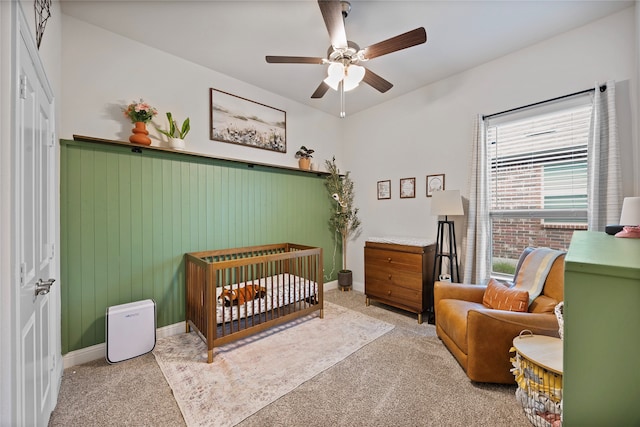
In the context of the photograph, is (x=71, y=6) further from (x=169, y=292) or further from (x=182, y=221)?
(x=169, y=292)

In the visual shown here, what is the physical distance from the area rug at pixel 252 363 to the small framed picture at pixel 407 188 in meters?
1.73

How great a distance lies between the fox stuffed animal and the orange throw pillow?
2.05m

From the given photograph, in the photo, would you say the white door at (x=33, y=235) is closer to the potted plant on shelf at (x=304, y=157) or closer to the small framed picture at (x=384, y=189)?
the potted plant on shelf at (x=304, y=157)

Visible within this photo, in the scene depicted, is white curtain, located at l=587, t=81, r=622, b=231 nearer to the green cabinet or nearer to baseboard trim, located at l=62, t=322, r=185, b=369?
the green cabinet

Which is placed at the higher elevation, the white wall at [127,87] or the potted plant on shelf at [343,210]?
the white wall at [127,87]

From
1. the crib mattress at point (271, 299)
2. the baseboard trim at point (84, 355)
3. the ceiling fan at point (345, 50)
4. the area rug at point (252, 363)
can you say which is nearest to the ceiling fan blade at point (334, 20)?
the ceiling fan at point (345, 50)

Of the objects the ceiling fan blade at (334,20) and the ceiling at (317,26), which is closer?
the ceiling fan blade at (334,20)

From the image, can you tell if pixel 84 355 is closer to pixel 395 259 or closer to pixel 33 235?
pixel 33 235

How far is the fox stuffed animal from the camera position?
2.34 meters

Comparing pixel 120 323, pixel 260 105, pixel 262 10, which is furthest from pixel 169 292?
pixel 262 10

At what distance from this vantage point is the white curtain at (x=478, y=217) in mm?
2746

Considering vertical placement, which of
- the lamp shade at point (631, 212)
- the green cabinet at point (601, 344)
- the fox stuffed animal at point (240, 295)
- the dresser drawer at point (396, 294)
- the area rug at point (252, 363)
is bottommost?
the area rug at point (252, 363)

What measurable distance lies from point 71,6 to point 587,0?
408cm

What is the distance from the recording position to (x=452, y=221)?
3.06 meters
